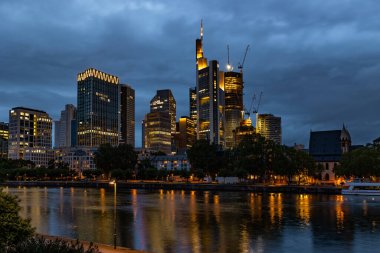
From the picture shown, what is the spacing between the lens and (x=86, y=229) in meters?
63.1

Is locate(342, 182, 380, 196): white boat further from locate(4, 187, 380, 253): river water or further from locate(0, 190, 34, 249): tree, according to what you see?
locate(0, 190, 34, 249): tree

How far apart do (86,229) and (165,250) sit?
781 inches

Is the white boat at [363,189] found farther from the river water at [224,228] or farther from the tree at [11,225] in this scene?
the tree at [11,225]

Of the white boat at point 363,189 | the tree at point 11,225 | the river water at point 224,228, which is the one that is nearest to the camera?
the tree at point 11,225

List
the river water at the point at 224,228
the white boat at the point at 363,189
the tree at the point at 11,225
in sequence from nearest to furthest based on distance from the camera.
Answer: the tree at the point at 11,225 → the river water at the point at 224,228 → the white boat at the point at 363,189

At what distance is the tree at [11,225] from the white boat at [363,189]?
136 m

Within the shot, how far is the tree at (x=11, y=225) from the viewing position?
1206 inches

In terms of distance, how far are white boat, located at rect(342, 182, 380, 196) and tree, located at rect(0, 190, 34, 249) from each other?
136 metres

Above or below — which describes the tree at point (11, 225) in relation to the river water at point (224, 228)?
above

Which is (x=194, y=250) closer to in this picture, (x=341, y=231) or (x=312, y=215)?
(x=341, y=231)

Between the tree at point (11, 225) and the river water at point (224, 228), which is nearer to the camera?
the tree at point (11, 225)

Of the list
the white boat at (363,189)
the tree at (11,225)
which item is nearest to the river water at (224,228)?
the tree at (11,225)

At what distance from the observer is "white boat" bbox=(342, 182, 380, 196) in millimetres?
148625

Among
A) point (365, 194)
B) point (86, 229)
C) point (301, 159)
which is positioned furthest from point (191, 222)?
point (301, 159)
